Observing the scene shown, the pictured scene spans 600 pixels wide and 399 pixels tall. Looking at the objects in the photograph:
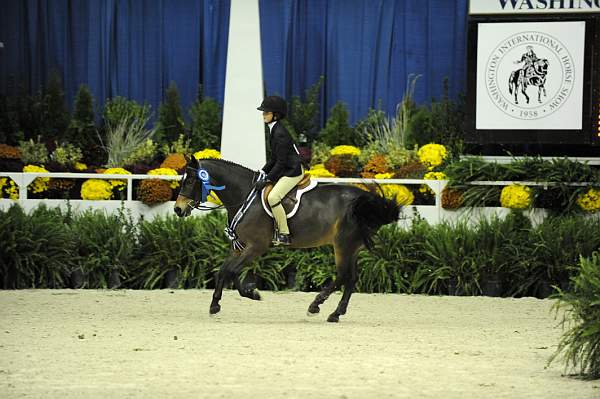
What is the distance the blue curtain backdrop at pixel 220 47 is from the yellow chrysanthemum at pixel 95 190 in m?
4.14

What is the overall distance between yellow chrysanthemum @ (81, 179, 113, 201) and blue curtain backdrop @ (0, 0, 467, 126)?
4.14 metres

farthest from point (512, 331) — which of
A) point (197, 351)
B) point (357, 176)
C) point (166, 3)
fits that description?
point (166, 3)

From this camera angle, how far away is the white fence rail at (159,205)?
46.9ft

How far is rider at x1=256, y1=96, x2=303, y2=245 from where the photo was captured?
431 inches

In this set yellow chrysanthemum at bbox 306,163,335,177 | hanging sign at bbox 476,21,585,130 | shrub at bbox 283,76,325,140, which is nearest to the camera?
yellow chrysanthemum at bbox 306,163,335,177

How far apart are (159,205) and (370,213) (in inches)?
190

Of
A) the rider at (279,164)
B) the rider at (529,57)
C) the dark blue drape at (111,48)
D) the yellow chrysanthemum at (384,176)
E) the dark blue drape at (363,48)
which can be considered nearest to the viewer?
the rider at (279,164)

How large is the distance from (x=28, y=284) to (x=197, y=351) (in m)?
5.76

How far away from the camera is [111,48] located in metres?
18.9

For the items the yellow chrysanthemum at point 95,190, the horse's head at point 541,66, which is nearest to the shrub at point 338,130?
the horse's head at point 541,66

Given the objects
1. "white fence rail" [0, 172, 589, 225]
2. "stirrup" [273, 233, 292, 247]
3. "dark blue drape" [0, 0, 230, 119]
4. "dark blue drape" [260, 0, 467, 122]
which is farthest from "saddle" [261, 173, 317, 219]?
"dark blue drape" [0, 0, 230, 119]

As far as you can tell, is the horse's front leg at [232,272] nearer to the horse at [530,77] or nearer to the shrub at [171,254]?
the shrub at [171,254]

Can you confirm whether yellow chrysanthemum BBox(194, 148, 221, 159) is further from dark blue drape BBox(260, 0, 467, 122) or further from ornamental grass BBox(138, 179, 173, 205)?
dark blue drape BBox(260, 0, 467, 122)

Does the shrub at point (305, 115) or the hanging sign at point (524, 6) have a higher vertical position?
the hanging sign at point (524, 6)
